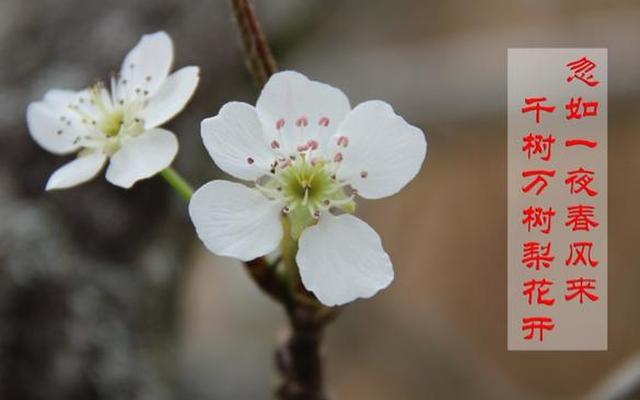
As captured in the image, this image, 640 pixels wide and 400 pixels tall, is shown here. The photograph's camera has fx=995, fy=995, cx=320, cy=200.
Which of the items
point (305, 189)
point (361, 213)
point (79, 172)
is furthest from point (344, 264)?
point (361, 213)

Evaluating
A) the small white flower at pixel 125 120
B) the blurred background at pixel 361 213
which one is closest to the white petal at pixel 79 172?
the small white flower at pixel 125 120

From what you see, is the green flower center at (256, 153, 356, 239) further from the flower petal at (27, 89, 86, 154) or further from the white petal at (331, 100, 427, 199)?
the flower petal at (27, 89, 86, 154)

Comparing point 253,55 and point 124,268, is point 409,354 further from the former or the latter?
point 253,55

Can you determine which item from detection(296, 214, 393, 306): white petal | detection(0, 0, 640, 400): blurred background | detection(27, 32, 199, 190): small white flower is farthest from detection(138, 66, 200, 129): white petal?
detection(0, 0, 640, 400): blurred background

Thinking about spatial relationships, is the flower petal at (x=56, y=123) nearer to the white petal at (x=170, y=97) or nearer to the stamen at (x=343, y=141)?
the white petal at (x=170, y=97)

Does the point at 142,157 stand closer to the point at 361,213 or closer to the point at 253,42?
the point at 253,42

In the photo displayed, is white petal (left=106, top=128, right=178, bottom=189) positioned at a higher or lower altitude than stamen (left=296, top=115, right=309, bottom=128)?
lower
